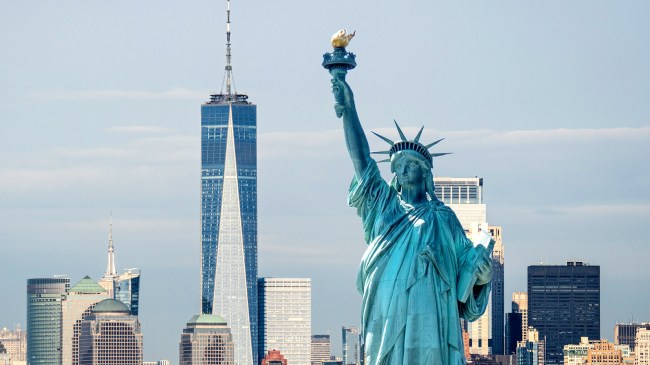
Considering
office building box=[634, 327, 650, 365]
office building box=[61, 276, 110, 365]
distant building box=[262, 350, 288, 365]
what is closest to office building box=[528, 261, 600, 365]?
office building box=[634, 327, 650, 365]

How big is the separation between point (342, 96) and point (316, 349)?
507 ft

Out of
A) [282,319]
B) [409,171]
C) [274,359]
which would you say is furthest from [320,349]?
[409,171]

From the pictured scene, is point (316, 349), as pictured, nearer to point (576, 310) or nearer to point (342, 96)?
point (576, 310)

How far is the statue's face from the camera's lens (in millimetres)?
29766

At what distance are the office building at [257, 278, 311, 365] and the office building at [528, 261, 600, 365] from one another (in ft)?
75.3

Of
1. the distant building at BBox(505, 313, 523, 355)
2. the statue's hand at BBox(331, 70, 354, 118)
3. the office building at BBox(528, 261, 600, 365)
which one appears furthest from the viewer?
the distant building at BBox(505, 313, 523, 355)

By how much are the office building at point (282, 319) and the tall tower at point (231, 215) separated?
99.9 inches

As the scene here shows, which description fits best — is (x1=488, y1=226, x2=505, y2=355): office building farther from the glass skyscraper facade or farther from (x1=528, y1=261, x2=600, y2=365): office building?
the glass skyscraper facade

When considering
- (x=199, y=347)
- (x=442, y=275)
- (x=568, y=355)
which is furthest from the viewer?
(x=199, y=347)

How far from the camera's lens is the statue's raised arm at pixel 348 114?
2958cm

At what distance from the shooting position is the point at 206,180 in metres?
177

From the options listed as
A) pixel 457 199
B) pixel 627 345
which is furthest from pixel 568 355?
pixel 457 199

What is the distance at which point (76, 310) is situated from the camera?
174125 mm

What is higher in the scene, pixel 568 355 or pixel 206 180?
pixel 206 180
